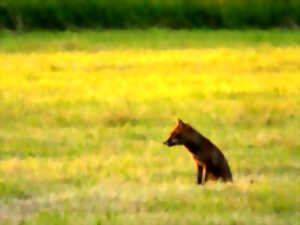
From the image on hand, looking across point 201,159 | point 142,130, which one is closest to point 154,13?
point 142,130

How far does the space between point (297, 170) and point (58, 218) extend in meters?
3.93

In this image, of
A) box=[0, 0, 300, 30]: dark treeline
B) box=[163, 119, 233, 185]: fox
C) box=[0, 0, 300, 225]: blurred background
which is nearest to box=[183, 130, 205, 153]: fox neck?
box=[163, 119, 233, 185]: fox

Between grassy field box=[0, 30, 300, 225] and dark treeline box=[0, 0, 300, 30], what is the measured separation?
9.32 m

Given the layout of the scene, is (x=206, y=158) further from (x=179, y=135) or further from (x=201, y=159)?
(x=179, y=135)

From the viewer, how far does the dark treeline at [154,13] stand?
3719 cm

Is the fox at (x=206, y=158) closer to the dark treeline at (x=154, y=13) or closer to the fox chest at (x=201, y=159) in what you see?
the fox chest at (x=201, y=159)

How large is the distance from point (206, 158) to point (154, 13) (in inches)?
1154

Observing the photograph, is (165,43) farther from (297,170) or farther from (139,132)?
(297,170)

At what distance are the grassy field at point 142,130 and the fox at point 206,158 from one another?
0.23 metres

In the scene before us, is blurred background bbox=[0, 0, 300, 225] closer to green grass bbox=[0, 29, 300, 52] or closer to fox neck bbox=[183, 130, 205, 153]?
green grass bbox=[0, 29, 300, 52]

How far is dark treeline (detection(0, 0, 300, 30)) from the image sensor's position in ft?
122

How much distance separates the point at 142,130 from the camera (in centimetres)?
1395

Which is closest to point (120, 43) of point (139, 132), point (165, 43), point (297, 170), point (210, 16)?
point (165, 43)

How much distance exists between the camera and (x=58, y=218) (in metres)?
7.83
